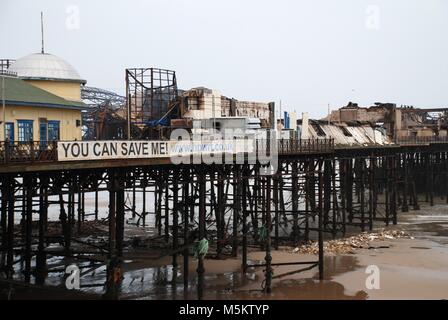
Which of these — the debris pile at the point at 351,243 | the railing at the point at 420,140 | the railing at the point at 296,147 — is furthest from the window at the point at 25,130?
the railing at the point at 420,140

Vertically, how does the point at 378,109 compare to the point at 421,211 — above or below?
above

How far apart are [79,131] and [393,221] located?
24.5m

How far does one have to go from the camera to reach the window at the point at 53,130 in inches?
885

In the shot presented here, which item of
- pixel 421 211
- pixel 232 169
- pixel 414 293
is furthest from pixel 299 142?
pixel 421 211

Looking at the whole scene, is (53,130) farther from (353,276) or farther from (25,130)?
(353,276)

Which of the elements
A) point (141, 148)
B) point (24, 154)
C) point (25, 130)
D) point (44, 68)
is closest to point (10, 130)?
point (25, 130)

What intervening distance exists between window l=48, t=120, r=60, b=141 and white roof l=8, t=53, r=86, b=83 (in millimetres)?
4812

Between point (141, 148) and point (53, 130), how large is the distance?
5582 mm

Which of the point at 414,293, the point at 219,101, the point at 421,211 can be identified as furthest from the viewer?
the point at 421,211

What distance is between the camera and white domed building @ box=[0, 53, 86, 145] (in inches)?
813

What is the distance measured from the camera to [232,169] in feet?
83.7

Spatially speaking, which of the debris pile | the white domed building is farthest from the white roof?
the debris pile

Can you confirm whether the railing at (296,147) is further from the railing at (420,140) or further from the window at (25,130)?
the railing at (420,140)

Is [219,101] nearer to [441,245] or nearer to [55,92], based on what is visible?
[55,92]
